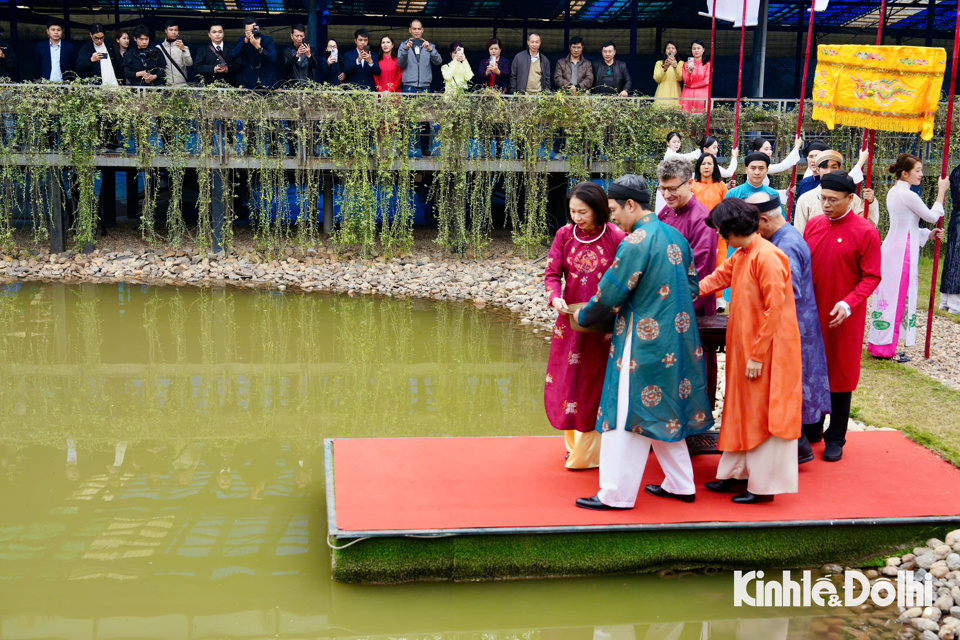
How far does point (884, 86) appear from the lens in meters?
6.66

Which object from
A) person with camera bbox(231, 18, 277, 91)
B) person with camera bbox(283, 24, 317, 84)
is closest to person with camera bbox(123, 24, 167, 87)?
person with camera bbox(231, 18, 277, 91)

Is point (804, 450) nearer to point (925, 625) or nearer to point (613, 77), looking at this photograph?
point (925, 625)

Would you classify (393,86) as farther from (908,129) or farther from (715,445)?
(715,445)

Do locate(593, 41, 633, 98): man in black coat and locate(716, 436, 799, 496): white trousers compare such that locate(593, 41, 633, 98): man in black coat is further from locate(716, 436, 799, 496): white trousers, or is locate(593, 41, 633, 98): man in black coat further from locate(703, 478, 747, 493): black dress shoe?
locate(716, 436, 799, 496): white trousers

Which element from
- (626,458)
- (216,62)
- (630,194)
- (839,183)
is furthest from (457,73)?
(626,458)

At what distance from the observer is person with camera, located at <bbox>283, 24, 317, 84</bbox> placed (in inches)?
441

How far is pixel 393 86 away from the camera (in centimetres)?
1170

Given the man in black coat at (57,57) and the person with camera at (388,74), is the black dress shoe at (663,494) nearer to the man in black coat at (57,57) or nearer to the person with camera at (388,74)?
the person with camera at (388,74)

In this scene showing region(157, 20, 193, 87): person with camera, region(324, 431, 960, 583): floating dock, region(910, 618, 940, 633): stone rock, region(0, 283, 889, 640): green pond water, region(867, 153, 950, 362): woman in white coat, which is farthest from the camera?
region(157, 20, 193, 87): person with camera

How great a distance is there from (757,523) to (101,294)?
26.1 feet

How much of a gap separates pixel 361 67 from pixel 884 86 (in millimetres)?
6564

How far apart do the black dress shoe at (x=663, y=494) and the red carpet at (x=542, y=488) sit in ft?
0.12

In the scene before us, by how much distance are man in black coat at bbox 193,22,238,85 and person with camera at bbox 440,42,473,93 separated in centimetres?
246

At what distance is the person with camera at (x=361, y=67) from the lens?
37.3ft
